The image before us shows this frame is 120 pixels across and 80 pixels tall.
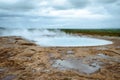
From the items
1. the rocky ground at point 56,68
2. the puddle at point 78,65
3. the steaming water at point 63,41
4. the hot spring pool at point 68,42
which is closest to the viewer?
the rocky ground at point 56,68

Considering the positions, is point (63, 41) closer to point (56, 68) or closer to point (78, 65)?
point (78, 65)

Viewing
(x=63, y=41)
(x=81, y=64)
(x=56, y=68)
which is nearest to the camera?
(x=56, y=68)

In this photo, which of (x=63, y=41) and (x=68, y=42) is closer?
(x=68, y=42)

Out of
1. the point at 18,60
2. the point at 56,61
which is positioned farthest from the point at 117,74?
the point at 18,60

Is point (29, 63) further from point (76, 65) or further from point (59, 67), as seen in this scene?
point (76, 65)

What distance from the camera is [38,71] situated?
7309mm

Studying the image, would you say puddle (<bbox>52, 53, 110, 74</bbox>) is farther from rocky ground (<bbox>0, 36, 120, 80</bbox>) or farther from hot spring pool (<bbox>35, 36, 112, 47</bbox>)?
hot spring pool (<bbox>35, 36, 112, 47</bbox>)

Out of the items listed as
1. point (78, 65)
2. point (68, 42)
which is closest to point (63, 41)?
point (68, 42)

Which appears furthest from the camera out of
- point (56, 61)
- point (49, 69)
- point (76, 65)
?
point (56, 61)

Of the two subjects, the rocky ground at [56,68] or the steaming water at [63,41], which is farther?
the steaming water at [63,41]

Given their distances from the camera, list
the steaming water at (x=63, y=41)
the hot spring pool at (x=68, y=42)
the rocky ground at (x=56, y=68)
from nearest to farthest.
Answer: the rocky ground at (x=56, y=68)
the hot spring pool at (x=68, y=42)
the steaming water at (x=63, y=41)

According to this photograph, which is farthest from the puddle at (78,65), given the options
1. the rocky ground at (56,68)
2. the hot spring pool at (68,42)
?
the hot spring pool at (68,42)

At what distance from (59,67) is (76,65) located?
854 millimetres

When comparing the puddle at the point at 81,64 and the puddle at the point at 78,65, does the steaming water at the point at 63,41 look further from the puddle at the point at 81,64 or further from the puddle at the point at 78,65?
the puddle at the point at 78,65
